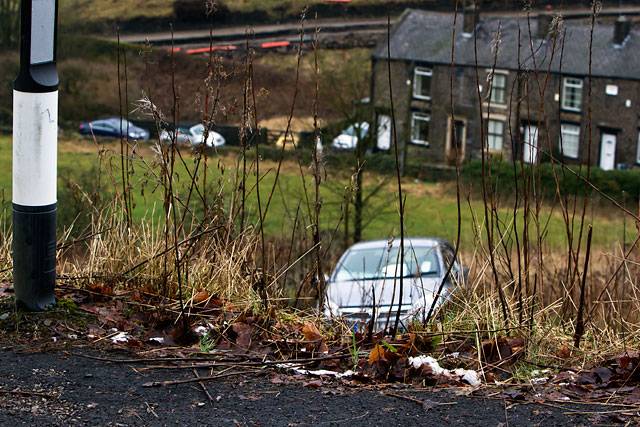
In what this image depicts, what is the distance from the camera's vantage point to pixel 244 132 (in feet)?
15.6

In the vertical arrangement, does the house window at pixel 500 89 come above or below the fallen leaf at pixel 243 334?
below

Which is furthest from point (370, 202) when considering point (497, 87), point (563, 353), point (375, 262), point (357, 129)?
point (563, 353)

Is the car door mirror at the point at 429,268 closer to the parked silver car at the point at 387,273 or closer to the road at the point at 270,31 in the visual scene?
the parked silver car at the point at 387,273

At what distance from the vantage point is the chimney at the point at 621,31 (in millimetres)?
42625

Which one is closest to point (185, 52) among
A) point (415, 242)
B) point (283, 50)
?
point (283, 50)

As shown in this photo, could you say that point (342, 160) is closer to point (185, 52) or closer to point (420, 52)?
point (420, 52)

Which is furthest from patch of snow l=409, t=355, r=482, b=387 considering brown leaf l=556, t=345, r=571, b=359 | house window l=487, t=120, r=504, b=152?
house window l=487, t=120, r=504, b=152

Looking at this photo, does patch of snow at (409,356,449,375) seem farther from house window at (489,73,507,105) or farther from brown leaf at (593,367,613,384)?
house window at (489,73,507,105)

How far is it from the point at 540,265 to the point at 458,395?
1.26 metres

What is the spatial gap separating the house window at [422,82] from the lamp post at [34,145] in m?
44.3

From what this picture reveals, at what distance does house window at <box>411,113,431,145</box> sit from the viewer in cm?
4788

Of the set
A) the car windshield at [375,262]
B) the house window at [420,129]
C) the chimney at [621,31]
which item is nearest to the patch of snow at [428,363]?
the car windshield at [375,262]

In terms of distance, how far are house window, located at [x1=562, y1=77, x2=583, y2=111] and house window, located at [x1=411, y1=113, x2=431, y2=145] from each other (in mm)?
6279

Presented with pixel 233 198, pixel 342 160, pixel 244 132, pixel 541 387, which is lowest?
pixel 342 160
